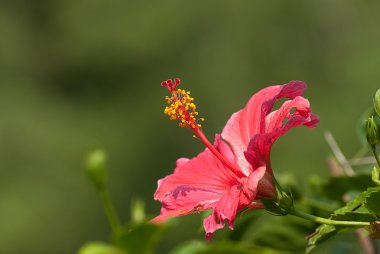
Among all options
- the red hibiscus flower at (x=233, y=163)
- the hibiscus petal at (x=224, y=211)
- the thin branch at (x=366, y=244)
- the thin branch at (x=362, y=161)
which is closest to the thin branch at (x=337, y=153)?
the thin branch at (x=362, y=161)

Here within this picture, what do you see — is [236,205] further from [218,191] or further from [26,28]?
[26,28]

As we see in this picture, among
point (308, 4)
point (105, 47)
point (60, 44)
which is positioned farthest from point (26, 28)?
point (308, 4)

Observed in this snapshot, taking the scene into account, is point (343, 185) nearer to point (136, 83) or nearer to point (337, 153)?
point (337, 153)

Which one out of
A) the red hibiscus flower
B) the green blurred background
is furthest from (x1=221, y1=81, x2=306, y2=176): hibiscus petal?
the green blurred background

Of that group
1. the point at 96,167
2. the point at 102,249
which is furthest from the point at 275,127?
the point at 102,249

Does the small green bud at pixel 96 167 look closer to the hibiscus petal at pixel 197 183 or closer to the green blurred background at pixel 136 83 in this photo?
the hibiscus petal at pixel 197 183
